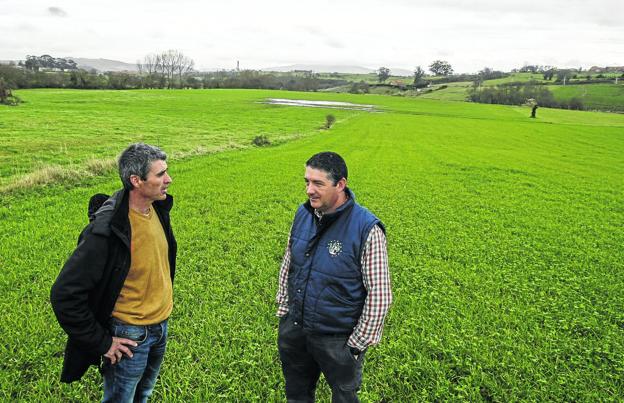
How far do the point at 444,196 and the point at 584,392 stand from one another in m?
11.2

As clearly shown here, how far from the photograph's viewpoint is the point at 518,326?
6.35 m

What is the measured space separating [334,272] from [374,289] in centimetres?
37

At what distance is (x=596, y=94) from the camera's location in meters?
95.4

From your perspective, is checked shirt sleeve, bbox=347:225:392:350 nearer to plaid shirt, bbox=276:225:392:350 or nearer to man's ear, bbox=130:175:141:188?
plaid shirt, bbox=276:225:392:350

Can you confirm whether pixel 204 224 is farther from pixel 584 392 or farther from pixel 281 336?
pixel 584 392

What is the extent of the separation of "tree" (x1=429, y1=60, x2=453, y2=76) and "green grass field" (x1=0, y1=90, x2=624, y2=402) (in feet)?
550

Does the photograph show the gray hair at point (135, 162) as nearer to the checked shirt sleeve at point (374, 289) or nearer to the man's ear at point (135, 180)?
the man's ear at point (135, 180)

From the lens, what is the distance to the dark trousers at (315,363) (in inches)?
135

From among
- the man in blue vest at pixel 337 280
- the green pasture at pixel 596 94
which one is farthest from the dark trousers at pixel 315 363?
the green pasture at pixel 596 94

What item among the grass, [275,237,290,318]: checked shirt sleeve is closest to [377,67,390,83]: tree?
the grass

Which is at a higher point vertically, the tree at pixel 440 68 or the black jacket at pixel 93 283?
the tree at pixel 440 68

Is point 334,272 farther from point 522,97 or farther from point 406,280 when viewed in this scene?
point 522,97

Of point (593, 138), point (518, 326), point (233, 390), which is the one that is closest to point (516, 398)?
point (518, 326)

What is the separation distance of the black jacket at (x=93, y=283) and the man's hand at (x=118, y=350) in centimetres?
7
